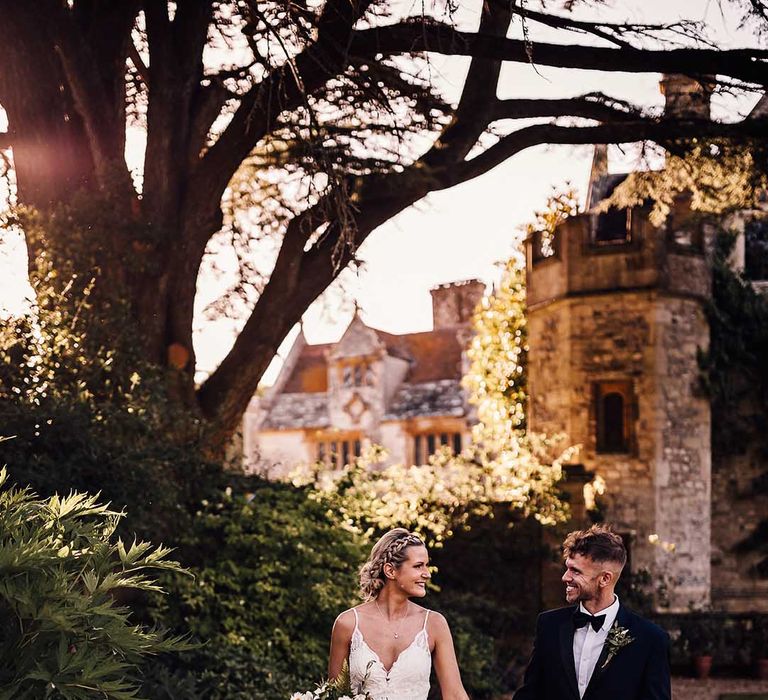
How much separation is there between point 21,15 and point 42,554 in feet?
23.8

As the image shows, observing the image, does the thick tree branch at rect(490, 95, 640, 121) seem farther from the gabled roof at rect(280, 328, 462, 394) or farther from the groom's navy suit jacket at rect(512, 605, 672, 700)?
the gabled roof at rect(280, 328, 462, 394)

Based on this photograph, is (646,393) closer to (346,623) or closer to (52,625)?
(346,623)

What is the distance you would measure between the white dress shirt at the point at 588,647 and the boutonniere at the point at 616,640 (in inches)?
1.8

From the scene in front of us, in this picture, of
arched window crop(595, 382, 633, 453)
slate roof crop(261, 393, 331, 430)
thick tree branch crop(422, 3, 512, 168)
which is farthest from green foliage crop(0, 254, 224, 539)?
slate roof crop(261, 393, 331, 430)

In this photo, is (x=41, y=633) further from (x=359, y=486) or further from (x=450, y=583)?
(x=450, y=583)

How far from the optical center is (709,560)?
1745 cm

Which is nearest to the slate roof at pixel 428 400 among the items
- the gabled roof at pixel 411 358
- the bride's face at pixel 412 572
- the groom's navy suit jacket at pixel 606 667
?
the gabled roof at pixel 411 358

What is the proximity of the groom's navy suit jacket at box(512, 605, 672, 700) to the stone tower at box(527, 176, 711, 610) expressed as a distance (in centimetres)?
1290

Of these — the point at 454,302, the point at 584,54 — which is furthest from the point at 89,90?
the point at 454,302

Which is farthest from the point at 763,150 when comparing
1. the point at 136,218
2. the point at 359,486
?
the point at 136,218

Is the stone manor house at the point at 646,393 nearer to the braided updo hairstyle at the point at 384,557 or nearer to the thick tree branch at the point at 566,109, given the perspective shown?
the thick tree branch at the point at 566,109

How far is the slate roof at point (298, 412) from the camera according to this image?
1463 inches

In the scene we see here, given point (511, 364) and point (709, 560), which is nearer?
point (709, 560)

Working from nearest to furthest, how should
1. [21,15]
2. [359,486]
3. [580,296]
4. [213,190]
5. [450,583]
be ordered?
[21,15] → [213,190] → [359,486] → [450,583] → [580,296]
